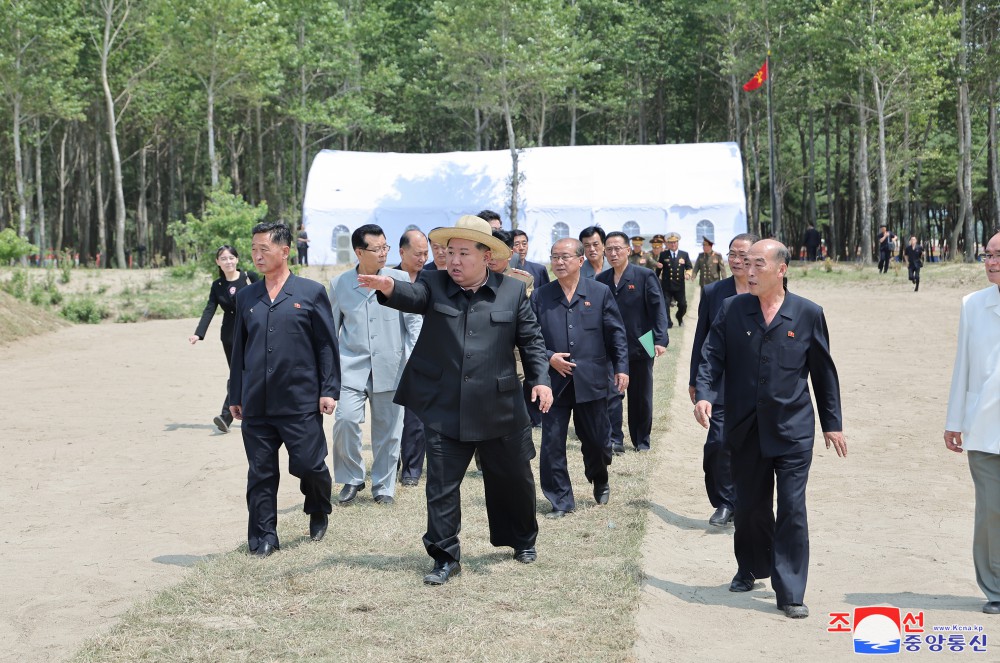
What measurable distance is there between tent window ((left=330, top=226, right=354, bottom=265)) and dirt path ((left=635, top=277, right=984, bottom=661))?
95.4ft

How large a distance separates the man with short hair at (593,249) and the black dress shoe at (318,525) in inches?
159

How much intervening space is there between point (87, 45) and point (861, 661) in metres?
47.5

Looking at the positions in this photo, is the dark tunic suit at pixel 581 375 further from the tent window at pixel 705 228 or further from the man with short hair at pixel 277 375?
the tent window at pixel 705 228

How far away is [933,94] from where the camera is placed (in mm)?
42938

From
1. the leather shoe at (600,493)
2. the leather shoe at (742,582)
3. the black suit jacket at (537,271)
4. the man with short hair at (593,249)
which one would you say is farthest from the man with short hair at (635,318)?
the leather shoe at (742,582)

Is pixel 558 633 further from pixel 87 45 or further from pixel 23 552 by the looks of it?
pixel 87 45

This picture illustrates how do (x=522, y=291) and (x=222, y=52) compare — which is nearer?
(x=522, y=291)

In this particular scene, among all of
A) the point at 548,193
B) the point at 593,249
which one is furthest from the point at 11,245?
the point at 548,193

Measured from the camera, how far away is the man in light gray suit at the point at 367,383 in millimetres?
8156

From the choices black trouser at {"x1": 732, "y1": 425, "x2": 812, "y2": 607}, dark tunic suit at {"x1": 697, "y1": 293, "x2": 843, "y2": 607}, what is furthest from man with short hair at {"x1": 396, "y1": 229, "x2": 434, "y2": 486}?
black trouser at {"x1": 732, "y1": 425, "x2": 812, "y2": 607}

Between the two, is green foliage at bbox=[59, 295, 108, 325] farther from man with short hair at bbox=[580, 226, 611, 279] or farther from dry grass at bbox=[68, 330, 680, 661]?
dry grass at bbox=[68, 330, 680, 661]

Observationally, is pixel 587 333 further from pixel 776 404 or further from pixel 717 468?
pixel 776 404

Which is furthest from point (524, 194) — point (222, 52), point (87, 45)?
point (87, 45)
